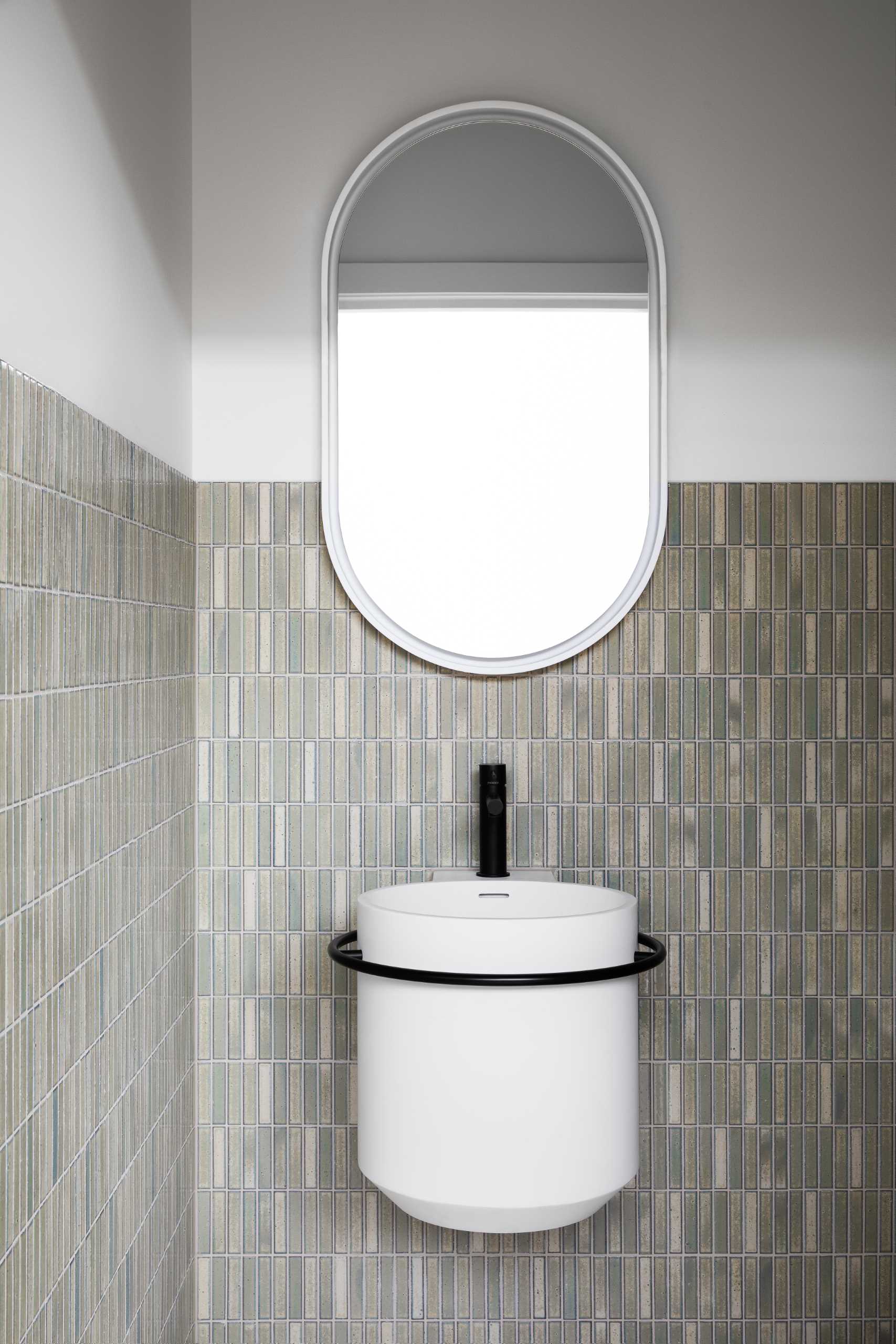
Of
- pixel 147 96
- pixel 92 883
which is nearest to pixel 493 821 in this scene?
pixel 92 883

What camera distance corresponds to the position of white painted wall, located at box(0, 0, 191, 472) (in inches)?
35.5

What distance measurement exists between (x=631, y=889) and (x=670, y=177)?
1.01 m

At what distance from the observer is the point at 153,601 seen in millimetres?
1322

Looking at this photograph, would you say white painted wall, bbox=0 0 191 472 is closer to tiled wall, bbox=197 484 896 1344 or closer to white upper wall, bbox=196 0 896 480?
white upper wall, bbox=196 0 896 480

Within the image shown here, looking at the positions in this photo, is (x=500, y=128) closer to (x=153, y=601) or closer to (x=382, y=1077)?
(x=153, y=601)

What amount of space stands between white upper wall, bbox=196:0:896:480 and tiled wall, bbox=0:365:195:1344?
299 millimetres

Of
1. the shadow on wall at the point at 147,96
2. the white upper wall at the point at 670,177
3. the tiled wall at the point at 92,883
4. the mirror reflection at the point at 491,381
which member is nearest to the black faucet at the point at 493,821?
the mirror reflection at the point at 491,381

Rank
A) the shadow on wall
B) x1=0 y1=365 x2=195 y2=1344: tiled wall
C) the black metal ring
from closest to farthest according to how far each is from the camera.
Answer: x1=0 y1=365 x2=195 y2=1344: tiled wall < the shadow on wall < the black metal ring

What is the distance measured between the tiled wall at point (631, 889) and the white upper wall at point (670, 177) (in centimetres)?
14

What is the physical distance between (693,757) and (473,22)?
3.54 feet

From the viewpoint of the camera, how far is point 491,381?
1.56m

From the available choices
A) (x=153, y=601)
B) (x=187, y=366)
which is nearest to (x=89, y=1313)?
(x=153, y=601)

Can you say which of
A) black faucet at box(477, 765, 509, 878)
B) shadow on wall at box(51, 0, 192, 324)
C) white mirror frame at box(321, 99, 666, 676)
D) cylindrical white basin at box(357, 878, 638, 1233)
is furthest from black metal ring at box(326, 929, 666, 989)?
shadow on wall at box(51, 0, 192, 324)

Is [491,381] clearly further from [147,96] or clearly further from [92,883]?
[92,883]
